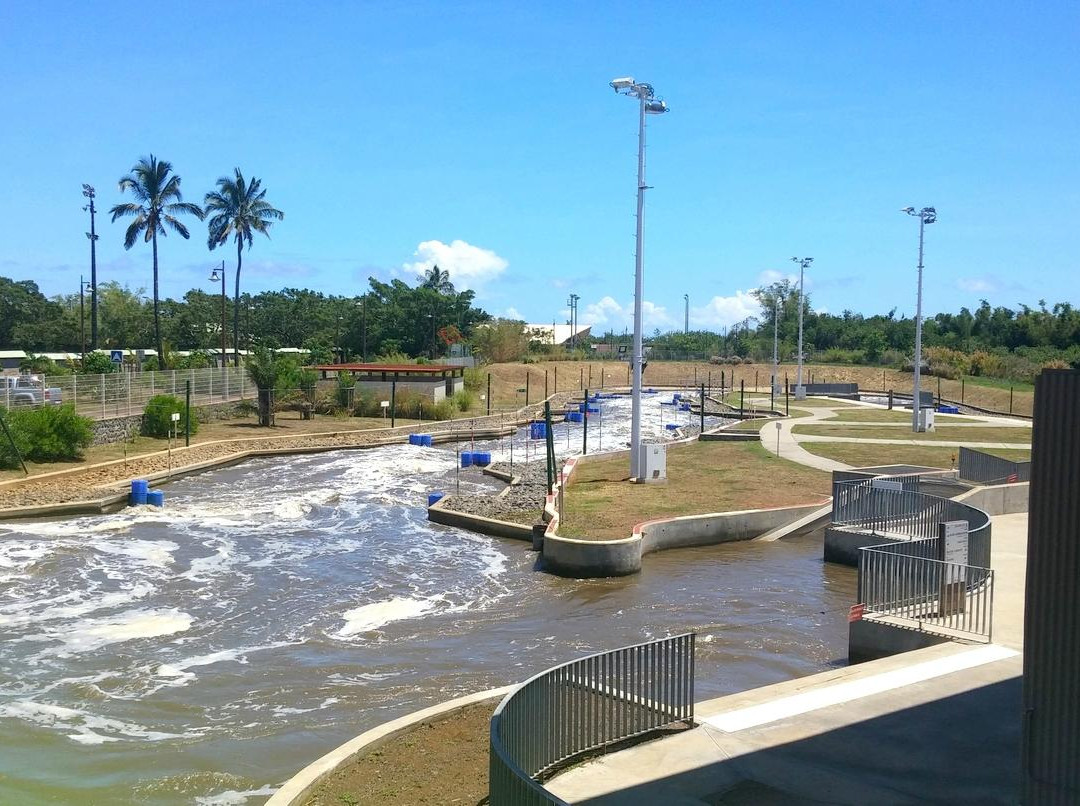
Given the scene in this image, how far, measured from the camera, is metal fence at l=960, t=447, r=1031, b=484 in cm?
2877

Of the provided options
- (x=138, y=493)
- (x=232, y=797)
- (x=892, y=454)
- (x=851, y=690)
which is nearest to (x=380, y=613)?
(x=232, y=797)

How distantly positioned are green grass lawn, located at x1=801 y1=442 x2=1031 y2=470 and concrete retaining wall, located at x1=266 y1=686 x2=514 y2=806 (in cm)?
2674

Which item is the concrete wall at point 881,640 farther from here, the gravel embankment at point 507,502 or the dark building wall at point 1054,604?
the gravel embankment at point 507,502

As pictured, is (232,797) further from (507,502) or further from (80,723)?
(507,502)

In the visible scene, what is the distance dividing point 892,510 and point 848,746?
12436mm

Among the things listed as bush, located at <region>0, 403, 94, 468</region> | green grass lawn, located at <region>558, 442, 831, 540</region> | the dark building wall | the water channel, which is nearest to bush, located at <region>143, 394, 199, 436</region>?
bush, located at <region>0, 403, 94, 468</region>

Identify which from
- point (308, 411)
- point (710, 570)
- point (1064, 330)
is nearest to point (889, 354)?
point (1064, 330)

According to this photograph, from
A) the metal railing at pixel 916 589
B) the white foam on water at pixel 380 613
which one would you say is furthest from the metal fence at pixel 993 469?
the white foam on water at pixel 380 613

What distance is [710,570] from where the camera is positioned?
2219 cm

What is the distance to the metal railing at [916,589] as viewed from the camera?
47.4ft

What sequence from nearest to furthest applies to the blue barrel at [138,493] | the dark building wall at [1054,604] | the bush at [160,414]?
the dark building wall at [1054,604]
the blue barrel at [138,493]
the bush at [160,414]

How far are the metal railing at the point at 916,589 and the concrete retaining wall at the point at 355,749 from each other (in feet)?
19.5

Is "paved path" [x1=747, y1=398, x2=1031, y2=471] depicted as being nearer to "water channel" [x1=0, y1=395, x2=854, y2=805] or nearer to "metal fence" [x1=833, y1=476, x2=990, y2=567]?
"metal fence" [x1=833, y1=476, x2=990, y2=567]

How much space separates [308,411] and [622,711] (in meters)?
47.0
